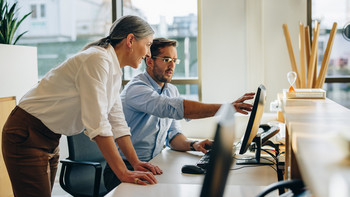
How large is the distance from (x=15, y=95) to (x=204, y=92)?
6.16 feet

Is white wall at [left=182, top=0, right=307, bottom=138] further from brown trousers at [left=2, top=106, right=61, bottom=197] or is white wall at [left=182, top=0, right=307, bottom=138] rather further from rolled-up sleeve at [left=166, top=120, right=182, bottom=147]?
brown trousers at [left=2, top=106, right=61, bottom=197]

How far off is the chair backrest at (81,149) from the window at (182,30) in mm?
1891

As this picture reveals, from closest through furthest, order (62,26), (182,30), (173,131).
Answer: (173,131) < (182,30) < (62,26)

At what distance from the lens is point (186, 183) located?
1643 mm

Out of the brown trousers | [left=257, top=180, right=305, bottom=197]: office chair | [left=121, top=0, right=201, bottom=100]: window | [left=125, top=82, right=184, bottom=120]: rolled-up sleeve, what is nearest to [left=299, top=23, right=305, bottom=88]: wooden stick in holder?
[left=121, top=0, right=201, bottom=100]: window

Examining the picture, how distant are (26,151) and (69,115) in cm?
25

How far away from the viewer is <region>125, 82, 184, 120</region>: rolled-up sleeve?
6.84 feet

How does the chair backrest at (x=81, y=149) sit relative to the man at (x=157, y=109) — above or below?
below

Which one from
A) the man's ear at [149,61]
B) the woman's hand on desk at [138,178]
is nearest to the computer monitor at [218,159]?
the woman's hand on desk at [138,178]

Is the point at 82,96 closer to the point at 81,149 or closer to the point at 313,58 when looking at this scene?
the point at 81,149

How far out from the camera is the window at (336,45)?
3.89 m

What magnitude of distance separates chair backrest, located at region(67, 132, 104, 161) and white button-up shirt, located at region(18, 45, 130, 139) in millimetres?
561

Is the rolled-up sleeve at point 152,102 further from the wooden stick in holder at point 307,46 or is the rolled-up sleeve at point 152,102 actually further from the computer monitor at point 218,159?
the wooden stick in holder at point 307,46

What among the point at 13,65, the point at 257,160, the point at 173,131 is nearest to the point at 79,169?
the point at 173,131
